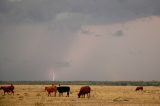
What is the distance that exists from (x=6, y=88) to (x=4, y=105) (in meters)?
18.8

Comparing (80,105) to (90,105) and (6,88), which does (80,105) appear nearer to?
(90,105)

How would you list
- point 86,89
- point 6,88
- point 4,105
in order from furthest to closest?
point 6,88 → point 86,89 → point 4,105

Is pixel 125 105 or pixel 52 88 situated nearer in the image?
pixel 125 105

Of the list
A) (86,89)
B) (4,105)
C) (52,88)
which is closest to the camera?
(4,105)

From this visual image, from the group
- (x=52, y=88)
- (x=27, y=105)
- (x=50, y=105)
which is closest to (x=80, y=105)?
(x=50, y=105)

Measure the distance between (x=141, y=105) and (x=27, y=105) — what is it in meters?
9.47

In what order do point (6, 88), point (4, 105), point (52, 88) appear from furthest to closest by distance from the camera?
1. point (6, 88)
2. point (52, 88)
3. point (4, 105)

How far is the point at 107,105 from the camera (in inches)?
1049

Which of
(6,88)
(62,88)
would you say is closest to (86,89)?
(62,88)

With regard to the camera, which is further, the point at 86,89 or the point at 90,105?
the point at 86,89

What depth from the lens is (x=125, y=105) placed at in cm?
2680

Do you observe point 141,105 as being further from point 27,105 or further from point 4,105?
point 4,105

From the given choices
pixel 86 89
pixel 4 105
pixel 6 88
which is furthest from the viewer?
pixel 6 88

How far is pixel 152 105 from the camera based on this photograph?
26875 millimetres
